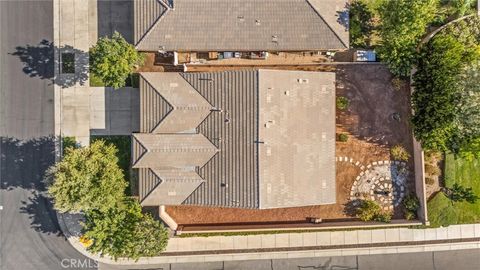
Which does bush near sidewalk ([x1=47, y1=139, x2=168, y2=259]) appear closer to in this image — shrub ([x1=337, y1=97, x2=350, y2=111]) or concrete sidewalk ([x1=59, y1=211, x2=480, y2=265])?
concrete sidewalk ([x1=59, y1=211, x2=480, y2=265])

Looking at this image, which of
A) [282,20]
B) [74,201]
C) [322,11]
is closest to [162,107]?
[74,201]

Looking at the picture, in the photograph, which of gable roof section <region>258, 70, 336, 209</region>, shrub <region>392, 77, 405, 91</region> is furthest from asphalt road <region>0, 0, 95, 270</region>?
shrub <region>392, 77, 405, 91</region>

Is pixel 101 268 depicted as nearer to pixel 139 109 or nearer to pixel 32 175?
pixel 32 175

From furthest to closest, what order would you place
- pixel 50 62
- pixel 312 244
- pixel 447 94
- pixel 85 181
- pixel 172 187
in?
pixel 312 244, pixel 50 62, pixel 172 187, pixel 447 94, pixel 85 181

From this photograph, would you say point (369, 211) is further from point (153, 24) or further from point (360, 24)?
point (153, 24)

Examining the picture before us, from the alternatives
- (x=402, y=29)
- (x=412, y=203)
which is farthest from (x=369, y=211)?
(x=402, y=29)

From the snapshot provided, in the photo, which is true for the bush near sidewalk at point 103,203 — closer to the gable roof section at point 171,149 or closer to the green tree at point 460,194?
the gable roof section at point 171,149
